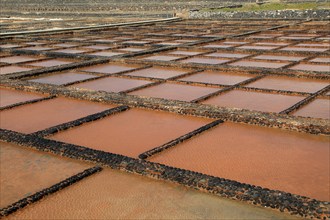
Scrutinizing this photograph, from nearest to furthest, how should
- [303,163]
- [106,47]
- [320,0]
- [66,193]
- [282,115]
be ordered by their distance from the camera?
[66,193], [303,163], [282,115], [106,47], [320,0]

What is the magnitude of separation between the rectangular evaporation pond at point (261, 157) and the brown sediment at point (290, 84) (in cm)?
130

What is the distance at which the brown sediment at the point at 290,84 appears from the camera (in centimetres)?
391

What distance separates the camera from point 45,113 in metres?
3.32

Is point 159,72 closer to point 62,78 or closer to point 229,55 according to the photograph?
point 62,78

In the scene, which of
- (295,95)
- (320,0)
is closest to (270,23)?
(320,0)

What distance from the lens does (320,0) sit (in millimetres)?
16453

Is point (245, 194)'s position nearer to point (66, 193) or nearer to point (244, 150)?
point (244, 150)

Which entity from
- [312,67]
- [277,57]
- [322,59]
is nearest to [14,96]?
[312,67]

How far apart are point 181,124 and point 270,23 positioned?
357 inches

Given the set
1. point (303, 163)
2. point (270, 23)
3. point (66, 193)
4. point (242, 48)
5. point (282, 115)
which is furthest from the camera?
point (270, 23)

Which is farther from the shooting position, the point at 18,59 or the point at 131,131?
the point at 18,59

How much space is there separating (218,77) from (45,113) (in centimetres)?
215

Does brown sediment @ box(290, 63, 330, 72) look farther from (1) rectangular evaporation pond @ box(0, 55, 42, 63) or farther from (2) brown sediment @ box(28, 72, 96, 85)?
(1) rectangular evaporation pond @ box(0, 55, 42, 63)

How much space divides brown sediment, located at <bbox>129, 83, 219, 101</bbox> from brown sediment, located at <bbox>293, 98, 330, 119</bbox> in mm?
987
